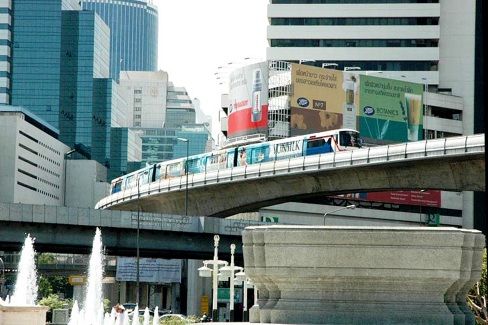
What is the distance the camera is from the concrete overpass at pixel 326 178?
276 ft

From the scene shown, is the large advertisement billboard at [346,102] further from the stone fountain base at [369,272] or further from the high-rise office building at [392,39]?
the stone fountain base at [369,272]

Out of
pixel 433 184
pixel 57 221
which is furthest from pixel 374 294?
pixel 433 184

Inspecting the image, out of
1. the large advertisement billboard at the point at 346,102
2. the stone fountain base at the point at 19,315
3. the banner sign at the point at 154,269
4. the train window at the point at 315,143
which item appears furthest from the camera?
the banner sign at the point at 154,269

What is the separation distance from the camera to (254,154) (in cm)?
10444

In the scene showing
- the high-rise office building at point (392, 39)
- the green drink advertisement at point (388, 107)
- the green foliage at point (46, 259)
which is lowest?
the green foliage at point (46, 259)

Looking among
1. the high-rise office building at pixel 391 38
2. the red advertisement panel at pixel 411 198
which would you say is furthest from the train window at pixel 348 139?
the high-rise office building at pixel 391 38

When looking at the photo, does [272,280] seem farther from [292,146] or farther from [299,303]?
[292,146]

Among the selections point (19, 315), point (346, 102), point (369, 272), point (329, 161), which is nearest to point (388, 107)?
point (346, 102)

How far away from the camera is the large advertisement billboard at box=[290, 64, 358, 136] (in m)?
122

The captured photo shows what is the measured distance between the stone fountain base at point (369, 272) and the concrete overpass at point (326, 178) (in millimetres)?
49616

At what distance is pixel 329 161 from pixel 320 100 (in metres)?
32.1

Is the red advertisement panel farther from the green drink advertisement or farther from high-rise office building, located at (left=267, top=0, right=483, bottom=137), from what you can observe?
high-rise office building, located at (left=267, top=0, right=483, bottom=137)

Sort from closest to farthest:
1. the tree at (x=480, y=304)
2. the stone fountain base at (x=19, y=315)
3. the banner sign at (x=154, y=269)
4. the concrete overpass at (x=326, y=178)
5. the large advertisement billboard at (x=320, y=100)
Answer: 1. the stone fountain base at (x=19, y=315)
2. the tree at (x=480, y=304)
3. the concrete overpass at (x=326, y=178)
4. the large advertisement billboard at (x=320, y=100)
5. the banner sign at (x=154, y=269)

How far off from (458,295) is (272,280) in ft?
13.4
